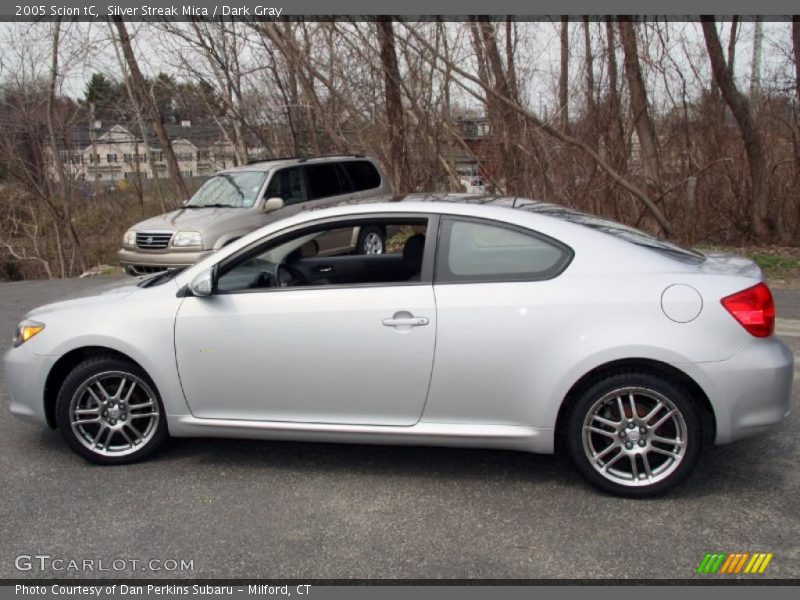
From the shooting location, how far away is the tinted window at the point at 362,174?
41.7 feet

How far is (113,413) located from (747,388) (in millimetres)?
3520

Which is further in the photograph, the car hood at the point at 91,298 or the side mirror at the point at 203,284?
the car hood at the point at 91,298

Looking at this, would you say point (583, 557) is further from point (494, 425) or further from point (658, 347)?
point (658, 347)

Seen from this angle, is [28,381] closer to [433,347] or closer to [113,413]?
[113,413]

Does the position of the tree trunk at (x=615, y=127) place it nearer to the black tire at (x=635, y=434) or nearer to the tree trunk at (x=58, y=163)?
the black tire at (x=635, y=434)

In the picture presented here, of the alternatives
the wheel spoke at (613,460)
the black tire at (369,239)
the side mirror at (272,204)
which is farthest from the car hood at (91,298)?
the side mirror at (272,204)

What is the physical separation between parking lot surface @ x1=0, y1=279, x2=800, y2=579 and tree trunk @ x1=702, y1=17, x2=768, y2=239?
8649 millimetres

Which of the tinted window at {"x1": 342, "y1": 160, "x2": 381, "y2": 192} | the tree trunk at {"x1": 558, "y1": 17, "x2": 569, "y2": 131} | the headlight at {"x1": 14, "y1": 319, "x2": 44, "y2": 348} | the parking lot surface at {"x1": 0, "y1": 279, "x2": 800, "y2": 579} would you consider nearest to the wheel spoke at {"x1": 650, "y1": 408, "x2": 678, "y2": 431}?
the parking lot surface at {"x1": 0, "y1": 279, "x2": 800, "y2": 579}

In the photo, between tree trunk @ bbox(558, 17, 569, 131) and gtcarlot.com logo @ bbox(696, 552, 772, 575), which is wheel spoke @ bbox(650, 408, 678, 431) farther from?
tree trunk @ bbox(558, 17, 569, 131)

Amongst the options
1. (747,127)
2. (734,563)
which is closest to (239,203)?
(747,127)

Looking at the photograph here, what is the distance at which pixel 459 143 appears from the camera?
14.7 meters

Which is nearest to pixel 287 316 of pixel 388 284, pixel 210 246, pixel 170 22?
pixel 388 284

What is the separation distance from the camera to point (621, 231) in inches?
169

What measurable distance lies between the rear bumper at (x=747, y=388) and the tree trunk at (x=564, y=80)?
35.8 ft
